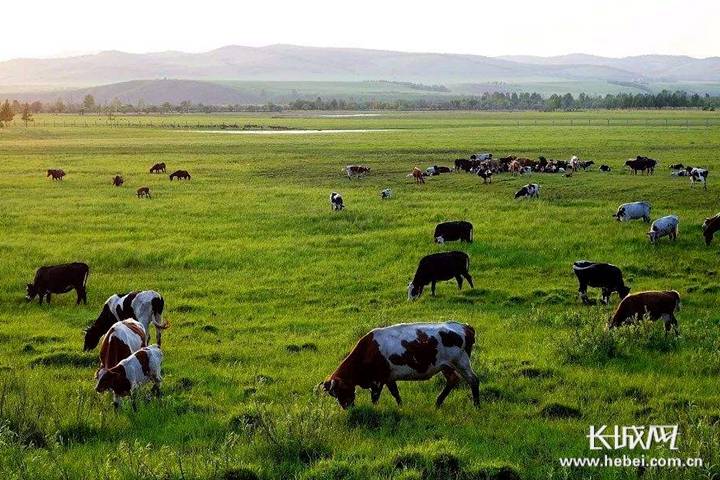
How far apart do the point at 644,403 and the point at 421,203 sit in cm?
2527

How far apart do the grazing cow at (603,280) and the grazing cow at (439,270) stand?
323cm

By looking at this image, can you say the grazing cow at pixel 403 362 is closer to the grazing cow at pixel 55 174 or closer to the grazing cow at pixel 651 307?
the grazing cow at pixel 651 307

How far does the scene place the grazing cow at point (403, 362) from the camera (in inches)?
457

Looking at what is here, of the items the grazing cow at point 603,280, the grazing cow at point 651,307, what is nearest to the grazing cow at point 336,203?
the grazing cow at point 603,280

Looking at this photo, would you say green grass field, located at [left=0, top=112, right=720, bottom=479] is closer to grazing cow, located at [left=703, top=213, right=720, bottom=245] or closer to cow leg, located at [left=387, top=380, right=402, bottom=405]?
cow leg, located at [left=387, top=380, right=402, bottom=405]

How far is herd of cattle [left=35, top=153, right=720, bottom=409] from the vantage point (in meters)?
11.7

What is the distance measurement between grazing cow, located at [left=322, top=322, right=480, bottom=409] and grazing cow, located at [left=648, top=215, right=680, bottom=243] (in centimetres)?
1634

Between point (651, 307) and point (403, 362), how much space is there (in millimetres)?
7308

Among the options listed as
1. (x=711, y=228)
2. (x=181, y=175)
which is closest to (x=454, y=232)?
(x=711, y=228)

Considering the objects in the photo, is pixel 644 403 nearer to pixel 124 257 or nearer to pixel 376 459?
pixel 376 459

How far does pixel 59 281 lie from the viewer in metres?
20.9

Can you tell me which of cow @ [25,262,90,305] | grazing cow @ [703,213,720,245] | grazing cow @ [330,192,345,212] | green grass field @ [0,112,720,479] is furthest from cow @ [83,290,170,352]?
grazing cow @ [703,213,720,245]

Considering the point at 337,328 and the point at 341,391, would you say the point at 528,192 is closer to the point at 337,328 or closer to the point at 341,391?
the point at 337,328

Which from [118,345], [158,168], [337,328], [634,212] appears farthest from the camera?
[158,168]
